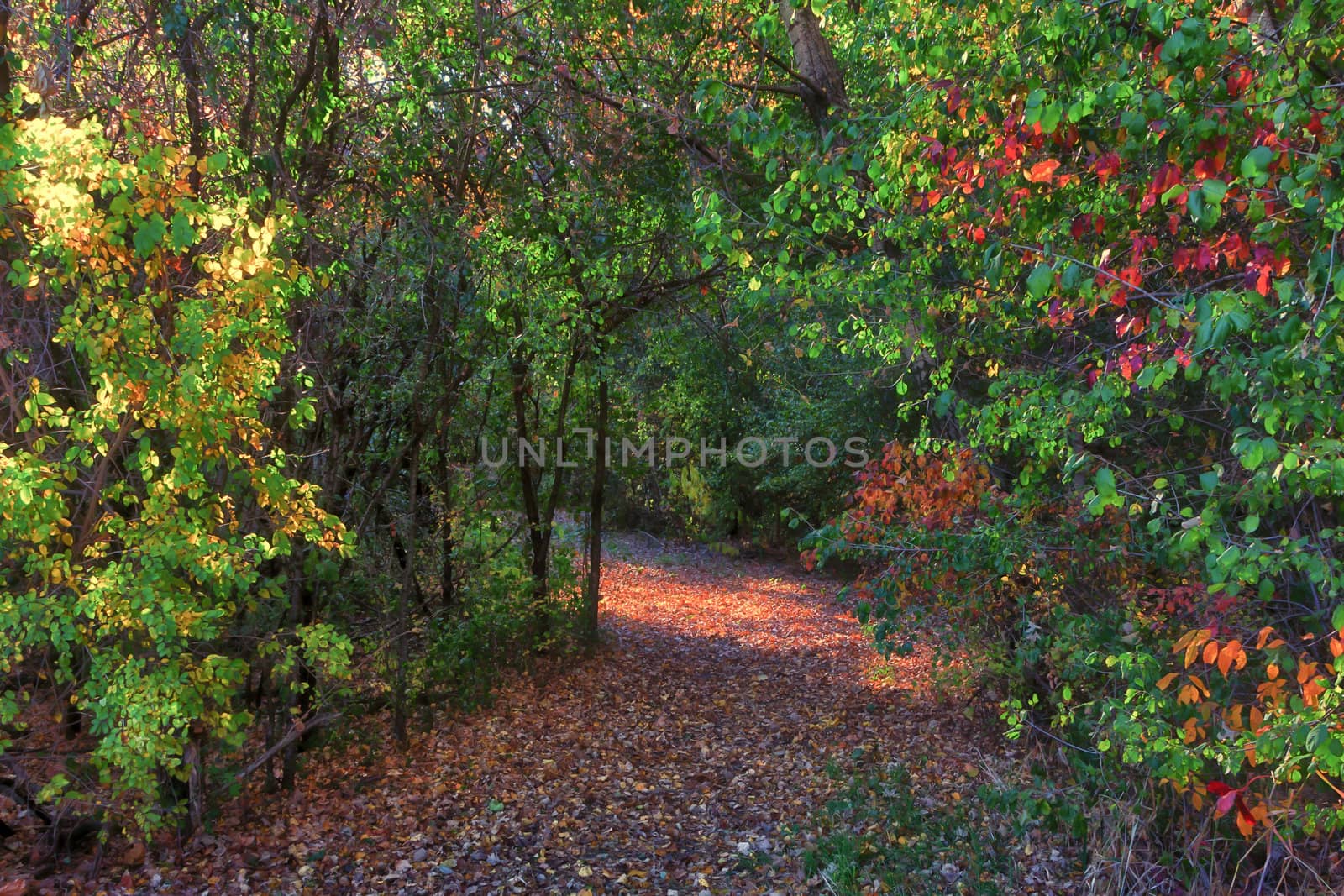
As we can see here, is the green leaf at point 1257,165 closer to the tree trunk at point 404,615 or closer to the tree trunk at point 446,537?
the tree trunk at point 404,615

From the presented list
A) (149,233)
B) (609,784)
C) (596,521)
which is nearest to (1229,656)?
(149,233)

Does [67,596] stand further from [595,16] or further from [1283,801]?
[595,16]

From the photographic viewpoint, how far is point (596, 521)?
8.60m

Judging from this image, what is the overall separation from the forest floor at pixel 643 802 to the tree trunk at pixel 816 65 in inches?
164

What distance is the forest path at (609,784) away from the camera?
457 centimetres

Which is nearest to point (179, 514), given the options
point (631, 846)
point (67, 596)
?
point (67, 596)

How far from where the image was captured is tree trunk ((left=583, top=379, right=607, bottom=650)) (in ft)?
27.6

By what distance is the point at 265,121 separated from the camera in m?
4.54

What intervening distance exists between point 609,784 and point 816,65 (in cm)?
516

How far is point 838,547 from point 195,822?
3562 mm

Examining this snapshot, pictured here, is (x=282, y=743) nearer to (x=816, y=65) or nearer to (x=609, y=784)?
(x=609, y=784)

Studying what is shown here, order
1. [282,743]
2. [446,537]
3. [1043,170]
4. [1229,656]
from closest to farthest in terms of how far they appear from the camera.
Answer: [1229,656] < [1043,170] < [282,743] < [446,537]
